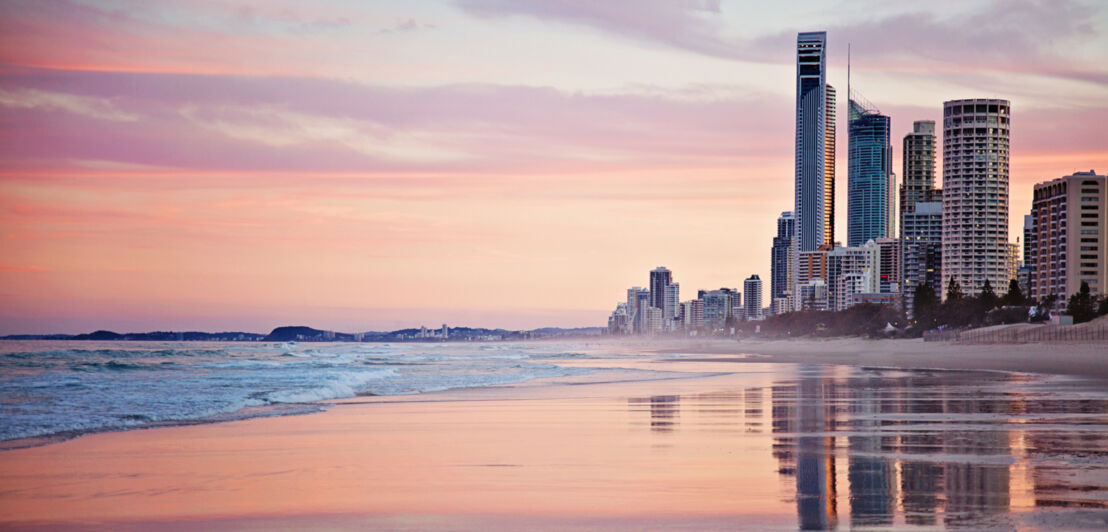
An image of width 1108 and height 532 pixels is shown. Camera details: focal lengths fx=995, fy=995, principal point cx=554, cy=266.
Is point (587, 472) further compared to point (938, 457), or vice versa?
point (938, 457)

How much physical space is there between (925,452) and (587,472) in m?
4.80

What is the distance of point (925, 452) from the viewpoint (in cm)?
1363

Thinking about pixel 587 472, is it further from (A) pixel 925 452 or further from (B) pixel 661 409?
(B) pixel 661 409

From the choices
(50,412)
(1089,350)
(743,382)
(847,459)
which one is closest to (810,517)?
(847,459)

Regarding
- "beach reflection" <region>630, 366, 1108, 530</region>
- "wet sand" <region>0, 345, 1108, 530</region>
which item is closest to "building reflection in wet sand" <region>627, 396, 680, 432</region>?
"beach reflection" <region>630, 366, 1108, 530</region>

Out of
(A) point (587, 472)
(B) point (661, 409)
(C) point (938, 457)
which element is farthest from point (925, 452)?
(B) point (661, 409)

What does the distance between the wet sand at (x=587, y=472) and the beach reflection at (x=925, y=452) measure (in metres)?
0.05

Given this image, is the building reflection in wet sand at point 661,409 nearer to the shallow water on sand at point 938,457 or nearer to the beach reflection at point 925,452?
the beach reflection at point 925,452

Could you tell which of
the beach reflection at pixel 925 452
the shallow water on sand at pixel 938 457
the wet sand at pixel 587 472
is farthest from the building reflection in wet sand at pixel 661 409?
the shallow water on sand at pixel 938 457

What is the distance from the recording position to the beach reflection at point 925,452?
9.53 metres

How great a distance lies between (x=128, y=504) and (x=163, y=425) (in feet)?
32.7

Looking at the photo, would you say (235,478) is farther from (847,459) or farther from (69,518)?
(847,459)

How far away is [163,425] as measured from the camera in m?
19.9

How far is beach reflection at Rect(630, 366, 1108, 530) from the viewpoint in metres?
9.53
